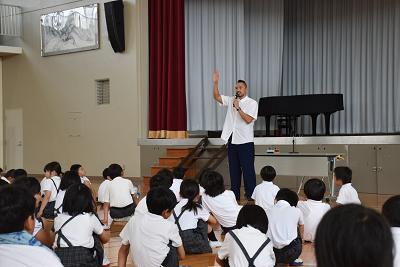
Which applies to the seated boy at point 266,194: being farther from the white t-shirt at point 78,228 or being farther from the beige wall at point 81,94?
the beige wall at point 81,94

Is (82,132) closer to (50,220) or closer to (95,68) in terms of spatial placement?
(95,68)

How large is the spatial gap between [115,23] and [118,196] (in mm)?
6032

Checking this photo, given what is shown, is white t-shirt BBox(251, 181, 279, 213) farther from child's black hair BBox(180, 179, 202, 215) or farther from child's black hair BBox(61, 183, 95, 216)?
child's black hair BBox(61, 183, 95, 216)

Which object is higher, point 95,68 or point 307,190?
point 95,68

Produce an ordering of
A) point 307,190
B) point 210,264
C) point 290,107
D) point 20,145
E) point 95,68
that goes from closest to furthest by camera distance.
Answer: point 210,264 < point 307,190 < point 290,107 < point 95,68 < point 20,145

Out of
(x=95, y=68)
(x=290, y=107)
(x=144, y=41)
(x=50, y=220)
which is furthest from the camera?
(x=95, y=68)

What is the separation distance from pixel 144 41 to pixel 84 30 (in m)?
1.85

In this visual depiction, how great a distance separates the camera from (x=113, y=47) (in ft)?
33.6

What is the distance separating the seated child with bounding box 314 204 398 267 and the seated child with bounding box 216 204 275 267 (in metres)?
1.46

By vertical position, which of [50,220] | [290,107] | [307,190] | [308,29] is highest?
[308,29]

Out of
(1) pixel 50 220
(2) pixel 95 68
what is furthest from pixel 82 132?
(1) pixel 50 220

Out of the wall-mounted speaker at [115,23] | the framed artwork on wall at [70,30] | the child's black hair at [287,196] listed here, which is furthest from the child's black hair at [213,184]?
the framed artwork on wall at [70,30]

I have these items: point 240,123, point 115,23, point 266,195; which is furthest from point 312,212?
point 115,23

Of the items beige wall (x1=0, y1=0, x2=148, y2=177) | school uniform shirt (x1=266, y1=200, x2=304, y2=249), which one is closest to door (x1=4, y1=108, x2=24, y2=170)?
beige wall (x1=0, y1=0, x2=148, y2=177)
